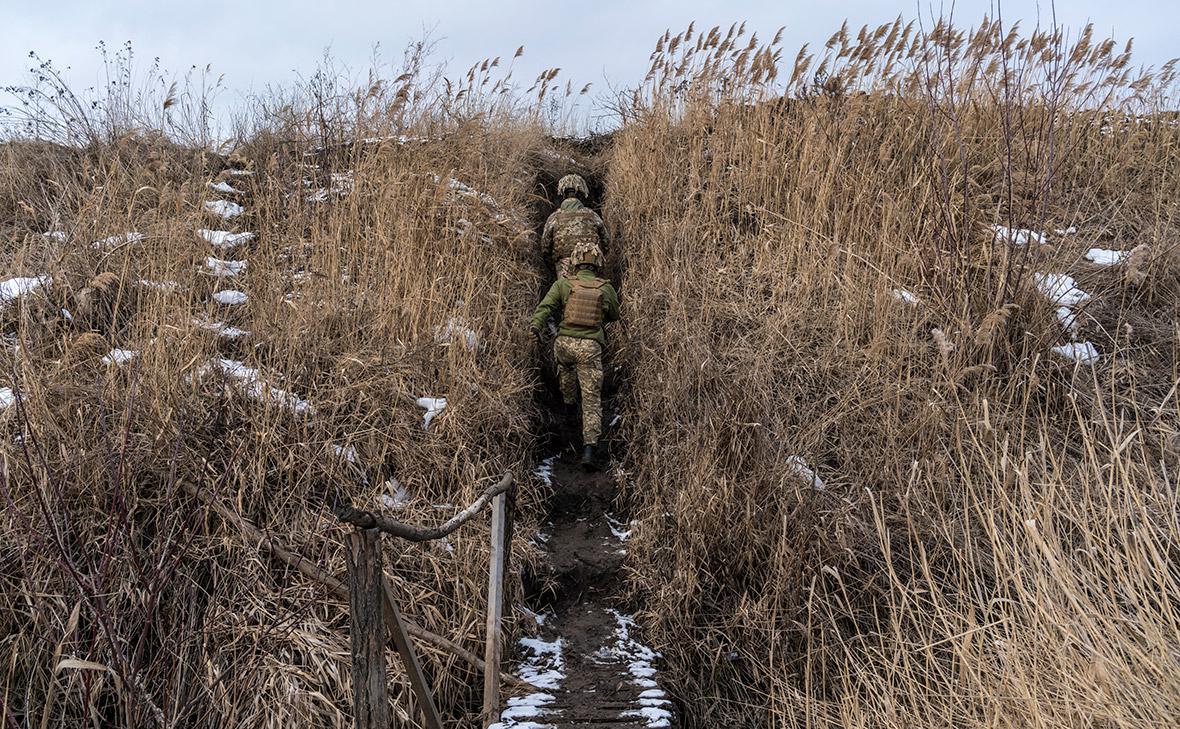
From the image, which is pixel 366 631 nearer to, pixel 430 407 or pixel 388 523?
pixel 388 523

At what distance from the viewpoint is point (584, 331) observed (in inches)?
251

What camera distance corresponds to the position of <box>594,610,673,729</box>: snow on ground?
3.64 m

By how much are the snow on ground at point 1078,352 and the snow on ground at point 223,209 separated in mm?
7060

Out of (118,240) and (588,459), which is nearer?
(118,240)

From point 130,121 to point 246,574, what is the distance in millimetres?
6299

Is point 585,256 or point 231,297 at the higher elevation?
point 585,256

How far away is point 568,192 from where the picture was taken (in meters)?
8.36

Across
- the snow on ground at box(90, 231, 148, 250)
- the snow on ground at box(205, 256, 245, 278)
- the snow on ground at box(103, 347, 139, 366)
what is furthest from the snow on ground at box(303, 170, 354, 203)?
the snow on ground at box(103, 347, 139, 366)

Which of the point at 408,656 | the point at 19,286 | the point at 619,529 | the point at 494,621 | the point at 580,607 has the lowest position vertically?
the point at 580,607

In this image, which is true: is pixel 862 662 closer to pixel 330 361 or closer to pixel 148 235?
pixel 330 361

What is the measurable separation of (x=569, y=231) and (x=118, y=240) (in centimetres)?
404

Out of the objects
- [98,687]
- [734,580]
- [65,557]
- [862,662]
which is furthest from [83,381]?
[862,662]

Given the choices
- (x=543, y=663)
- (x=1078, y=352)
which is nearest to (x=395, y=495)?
(x=543, y=663)

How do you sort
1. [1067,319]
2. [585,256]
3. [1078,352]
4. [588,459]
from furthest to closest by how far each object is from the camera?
[585,256] < [588,459] < [1067,319] < [1078,352]
